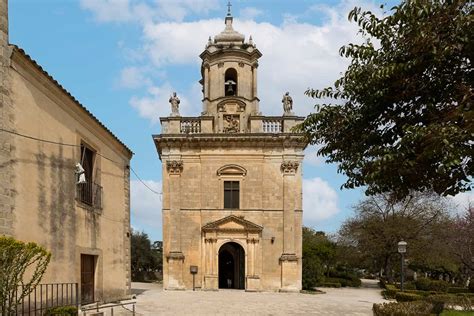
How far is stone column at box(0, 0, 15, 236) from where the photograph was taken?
9.79 m

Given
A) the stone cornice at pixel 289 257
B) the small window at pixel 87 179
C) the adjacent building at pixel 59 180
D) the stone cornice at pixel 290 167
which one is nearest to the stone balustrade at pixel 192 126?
the stone cornice at pixel 290 167

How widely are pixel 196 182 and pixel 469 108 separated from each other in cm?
2434

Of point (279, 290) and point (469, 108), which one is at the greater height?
point (469, 108)

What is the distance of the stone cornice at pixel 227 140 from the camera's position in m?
30.1

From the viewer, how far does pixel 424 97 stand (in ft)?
26.0

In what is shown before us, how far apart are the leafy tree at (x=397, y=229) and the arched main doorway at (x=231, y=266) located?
12630 millimetres

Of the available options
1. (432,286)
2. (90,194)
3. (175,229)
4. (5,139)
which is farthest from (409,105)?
(432,286)

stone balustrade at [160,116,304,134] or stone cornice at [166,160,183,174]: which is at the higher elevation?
stone balustrade at [160,116,304,134]

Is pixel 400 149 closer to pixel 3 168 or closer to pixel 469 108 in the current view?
pixel 469 108

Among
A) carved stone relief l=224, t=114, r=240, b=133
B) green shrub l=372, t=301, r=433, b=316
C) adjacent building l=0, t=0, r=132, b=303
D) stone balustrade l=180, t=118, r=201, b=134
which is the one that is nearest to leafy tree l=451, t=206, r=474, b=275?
carved stone relief l=224, t=114, r=240, b=133

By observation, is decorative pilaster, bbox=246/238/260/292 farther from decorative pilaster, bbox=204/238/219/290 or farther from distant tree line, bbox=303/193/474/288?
distant tree line, bbox=303/193/474/288

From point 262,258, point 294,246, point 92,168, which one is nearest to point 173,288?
point 262,258

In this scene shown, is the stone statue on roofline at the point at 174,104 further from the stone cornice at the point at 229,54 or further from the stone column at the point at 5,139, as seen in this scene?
the stone column at the point at 5,139

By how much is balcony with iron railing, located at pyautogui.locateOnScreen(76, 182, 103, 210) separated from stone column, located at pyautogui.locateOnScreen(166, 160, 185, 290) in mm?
13793
